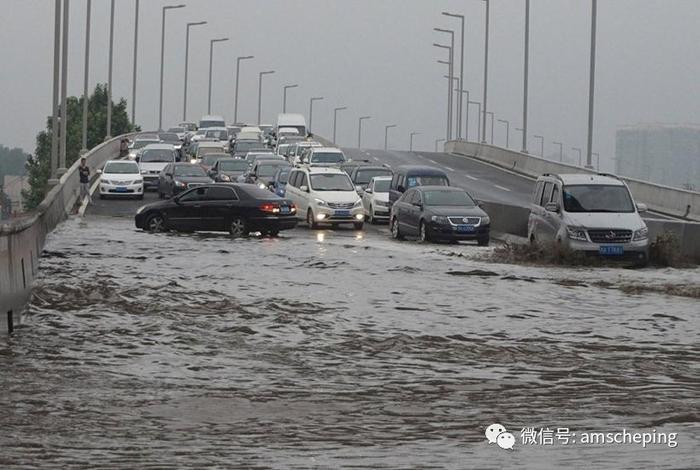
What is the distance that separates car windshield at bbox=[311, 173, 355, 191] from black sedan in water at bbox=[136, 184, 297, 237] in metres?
4.69

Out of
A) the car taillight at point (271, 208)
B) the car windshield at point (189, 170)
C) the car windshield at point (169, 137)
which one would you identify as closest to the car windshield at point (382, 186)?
the car taillight at point (271, 208)

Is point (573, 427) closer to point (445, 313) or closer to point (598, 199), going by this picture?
point (445, 313)

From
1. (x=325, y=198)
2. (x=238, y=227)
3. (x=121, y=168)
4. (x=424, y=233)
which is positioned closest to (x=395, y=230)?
(x=424, y=233)

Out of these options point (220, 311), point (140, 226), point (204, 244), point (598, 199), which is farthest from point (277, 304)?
point (140, 226)

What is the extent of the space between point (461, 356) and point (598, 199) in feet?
47.3

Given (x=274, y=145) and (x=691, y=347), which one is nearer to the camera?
(x=691, y=347)

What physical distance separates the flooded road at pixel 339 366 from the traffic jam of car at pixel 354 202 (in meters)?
1.24

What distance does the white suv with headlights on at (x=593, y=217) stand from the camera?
99.6ft

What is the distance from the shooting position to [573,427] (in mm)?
12344

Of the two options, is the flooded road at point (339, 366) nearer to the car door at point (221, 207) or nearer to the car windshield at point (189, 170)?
the car door at point (221, 207)

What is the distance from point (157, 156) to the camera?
207ft

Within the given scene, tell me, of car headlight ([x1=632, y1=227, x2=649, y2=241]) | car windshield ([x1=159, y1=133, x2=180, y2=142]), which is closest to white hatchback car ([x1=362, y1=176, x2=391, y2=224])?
car headlight ([x1=632, y1=227, x2=649, y2=241])

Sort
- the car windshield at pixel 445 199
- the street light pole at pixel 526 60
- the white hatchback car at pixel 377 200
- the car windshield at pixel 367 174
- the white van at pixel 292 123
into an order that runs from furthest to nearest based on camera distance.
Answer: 1. the white van at pixel 292 123
2. the street light pole at pixel 526 60
3. the car windshield at pixel 367 174
4. the white hatchback car at pixel 377 200
5. the car windshield at pixel 445 199

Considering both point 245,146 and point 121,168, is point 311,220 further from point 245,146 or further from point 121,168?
point 245,146
